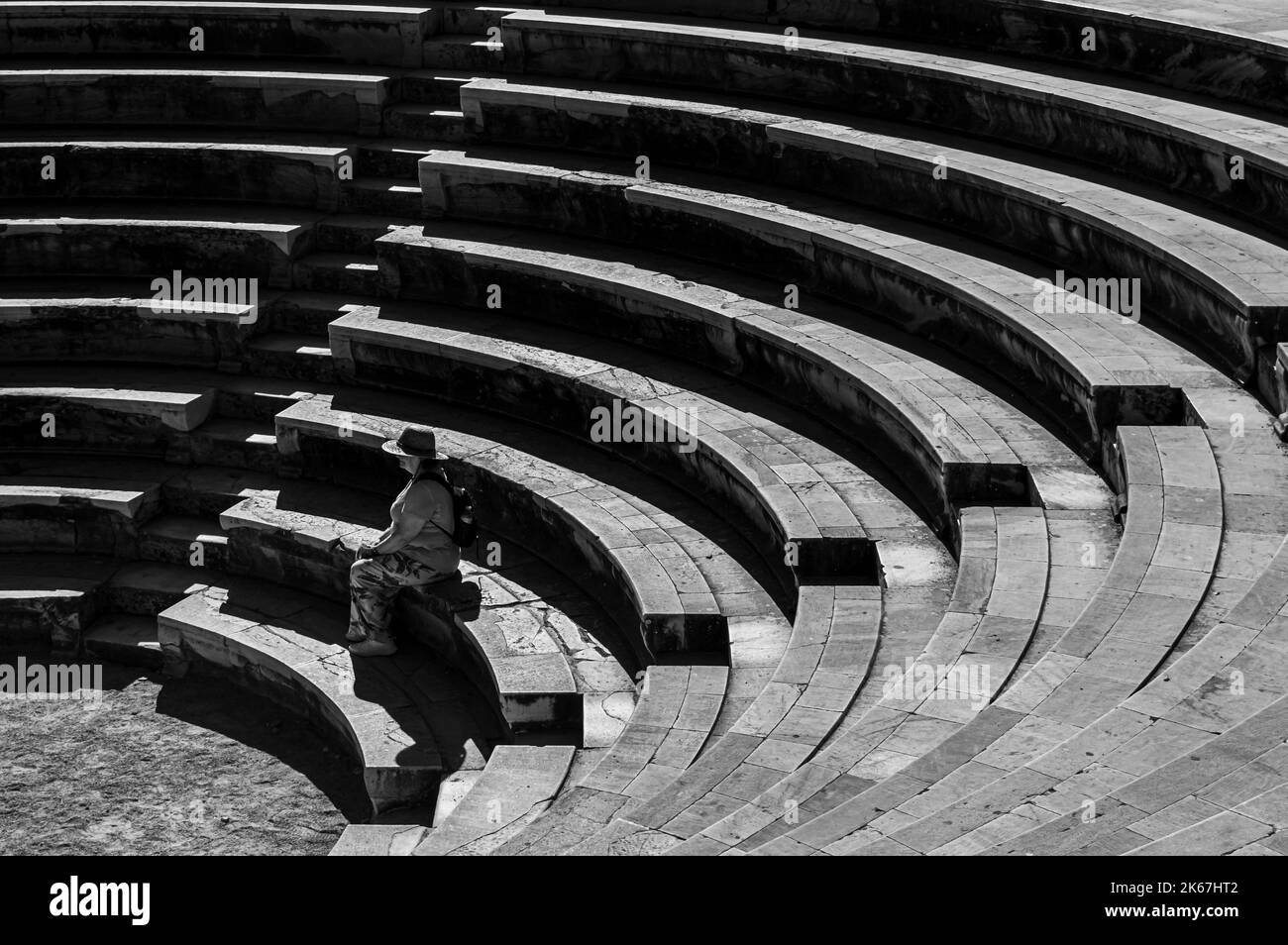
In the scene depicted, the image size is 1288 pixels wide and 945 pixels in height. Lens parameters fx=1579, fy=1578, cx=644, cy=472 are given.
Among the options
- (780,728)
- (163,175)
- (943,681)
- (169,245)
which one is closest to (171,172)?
(163,175)

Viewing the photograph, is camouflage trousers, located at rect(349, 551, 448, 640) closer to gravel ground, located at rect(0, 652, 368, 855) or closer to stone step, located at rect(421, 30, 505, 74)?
gravel ground, located at rect(0, 652, 368, 855)

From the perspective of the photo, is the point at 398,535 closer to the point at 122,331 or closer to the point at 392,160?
the point at 122,331

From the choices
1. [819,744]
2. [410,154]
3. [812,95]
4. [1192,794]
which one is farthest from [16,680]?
[1192,794]

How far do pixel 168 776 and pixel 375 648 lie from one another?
75.7 inches

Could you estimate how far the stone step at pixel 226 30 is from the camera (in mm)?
18328

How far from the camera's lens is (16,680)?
14.0m

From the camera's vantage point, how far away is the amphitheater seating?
8805 millimetres

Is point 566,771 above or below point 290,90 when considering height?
below

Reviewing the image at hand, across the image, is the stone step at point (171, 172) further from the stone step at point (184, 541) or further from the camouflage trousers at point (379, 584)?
A: the camouflage trousers at point (379, 584)

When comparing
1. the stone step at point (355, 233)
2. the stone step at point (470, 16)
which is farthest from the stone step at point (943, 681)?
the stone step at point (470, 16)

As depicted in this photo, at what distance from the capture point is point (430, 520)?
41.5ft

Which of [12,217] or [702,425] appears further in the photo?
[12,217]

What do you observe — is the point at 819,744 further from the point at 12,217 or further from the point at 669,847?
the point at 12,217

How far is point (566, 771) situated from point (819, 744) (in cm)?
238
